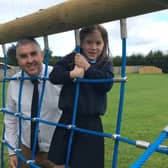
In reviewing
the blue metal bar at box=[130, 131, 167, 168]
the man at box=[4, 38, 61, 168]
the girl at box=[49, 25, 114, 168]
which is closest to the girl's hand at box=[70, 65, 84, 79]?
the girl at box=[49, 25, 114, 168]

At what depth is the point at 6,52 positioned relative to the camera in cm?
305

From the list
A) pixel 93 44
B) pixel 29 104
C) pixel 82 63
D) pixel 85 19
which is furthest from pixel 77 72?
pixel 29 104

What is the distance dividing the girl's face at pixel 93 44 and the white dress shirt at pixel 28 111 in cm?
56

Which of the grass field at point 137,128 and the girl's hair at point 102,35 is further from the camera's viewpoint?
the grass field at point 137,128

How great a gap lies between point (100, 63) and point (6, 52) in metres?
1.09

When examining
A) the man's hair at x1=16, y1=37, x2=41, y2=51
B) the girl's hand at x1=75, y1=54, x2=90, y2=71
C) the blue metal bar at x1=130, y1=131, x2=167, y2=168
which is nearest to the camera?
the blue metal bar at x1=130, y1=131, x2=167, y2=168

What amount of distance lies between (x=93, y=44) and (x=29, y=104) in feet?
2.68

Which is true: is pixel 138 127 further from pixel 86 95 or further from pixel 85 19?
pixel 85 19

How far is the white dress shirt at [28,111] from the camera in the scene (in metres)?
2.67

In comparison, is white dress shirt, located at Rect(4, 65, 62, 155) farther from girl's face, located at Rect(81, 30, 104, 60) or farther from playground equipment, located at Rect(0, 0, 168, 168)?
girl's face, located at Rect(81, 30, 104, 60)

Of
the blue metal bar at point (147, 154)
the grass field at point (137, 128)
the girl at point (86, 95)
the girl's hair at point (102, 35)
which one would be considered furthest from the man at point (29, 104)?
the grass field at point (137, 128)

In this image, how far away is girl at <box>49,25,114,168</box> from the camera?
2100 mm

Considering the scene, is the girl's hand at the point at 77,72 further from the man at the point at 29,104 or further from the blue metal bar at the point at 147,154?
the blue metal bar at the point at 147,154

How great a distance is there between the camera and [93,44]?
2.12 metres
